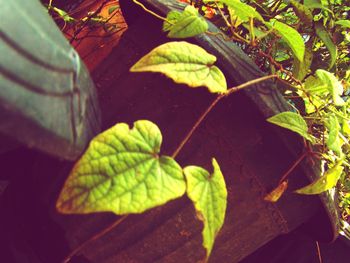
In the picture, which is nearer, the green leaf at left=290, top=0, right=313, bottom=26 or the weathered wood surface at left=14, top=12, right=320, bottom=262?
the weathered wood surface at left=14, top=12, right=320, bottom=262

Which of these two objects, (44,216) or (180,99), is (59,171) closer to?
(44,216)

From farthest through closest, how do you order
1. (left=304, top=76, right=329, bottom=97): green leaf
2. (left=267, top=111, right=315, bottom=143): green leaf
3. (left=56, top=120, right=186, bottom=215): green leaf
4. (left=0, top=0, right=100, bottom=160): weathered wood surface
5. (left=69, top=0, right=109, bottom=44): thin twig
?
(left=69, top=0, right=109, bottom=44): thin twig, (left=304, top=76, right=329, bottom=97): green leaf, (left=267, top=111, right=315, bottom=143): green leaf, (left=56, top=120, right=186, bottom=215): green leaf, (left=0, top=0, right=100, bottom=160): weathered wood surface

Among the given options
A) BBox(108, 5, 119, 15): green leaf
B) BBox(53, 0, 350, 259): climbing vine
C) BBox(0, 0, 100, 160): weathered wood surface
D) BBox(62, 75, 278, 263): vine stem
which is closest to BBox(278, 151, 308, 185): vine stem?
BBox(53, 0, 350, 259): climbing vine

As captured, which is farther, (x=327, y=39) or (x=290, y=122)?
(x=327, y=39)

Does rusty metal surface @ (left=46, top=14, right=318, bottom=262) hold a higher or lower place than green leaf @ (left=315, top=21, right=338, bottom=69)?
lower

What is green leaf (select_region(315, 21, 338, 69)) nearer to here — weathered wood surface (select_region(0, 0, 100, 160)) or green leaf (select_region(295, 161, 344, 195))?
green leaf (select_region(295, 161, 344, 195))

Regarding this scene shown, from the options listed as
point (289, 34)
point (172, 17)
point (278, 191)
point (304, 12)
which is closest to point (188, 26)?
point (172, 17)

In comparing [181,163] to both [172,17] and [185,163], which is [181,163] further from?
[172,17]
